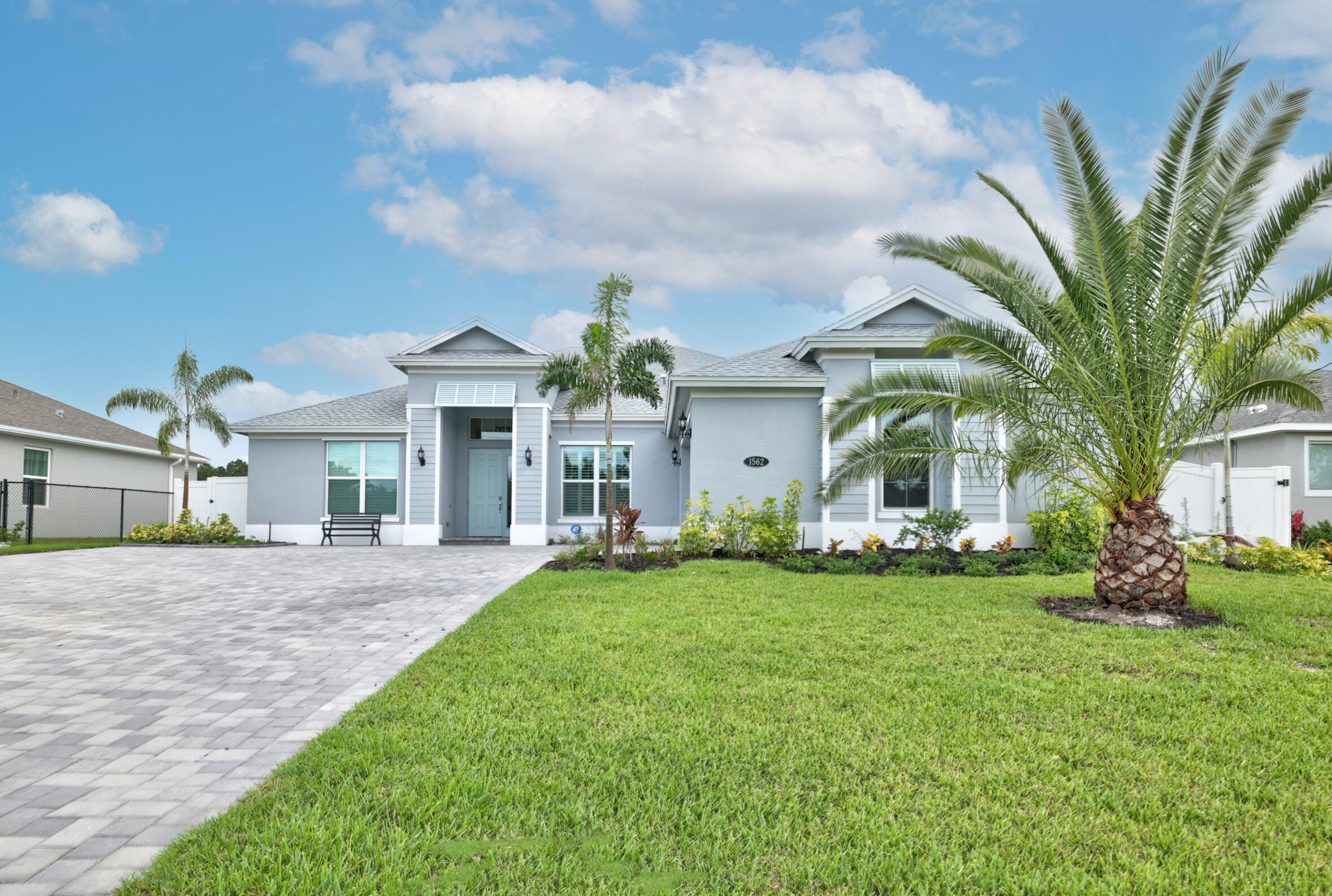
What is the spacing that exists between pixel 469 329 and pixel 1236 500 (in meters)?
17.4

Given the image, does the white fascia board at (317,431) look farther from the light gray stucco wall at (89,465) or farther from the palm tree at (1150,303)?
the palm tree at (1150,303)

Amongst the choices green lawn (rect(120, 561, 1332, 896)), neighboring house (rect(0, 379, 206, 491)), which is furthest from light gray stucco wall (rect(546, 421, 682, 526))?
neighboring house (rect(0, 379, 206, 491))

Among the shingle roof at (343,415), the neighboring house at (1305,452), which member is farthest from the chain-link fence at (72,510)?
the neighboring house at (1305,452)

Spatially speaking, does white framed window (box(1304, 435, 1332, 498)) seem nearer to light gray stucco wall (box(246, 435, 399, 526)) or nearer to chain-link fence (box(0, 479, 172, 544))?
light gray stucco wall (box(246, 435, 399, 526))

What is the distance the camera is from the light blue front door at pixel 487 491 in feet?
63.2

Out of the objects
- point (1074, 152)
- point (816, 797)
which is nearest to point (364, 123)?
point (1074, 152)

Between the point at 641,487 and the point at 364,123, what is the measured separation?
1101cm

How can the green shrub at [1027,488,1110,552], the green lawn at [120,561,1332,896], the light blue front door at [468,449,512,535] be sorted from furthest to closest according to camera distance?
the light blue front door at [468,449,512,535], the green shrub at [1027,488,1110,552], the green lawn at [120,561,1332,896]

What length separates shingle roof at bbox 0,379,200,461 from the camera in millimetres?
19531

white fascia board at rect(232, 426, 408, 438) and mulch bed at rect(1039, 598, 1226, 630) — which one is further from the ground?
white fascia board at rect(232, 426, 408, 438)

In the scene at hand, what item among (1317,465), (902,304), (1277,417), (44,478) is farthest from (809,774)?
(44,478)

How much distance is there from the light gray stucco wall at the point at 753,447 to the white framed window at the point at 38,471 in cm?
1898

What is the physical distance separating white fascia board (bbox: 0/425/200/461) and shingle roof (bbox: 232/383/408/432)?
3787 mm

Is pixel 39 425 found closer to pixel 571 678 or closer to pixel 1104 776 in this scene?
pixel 571 678
